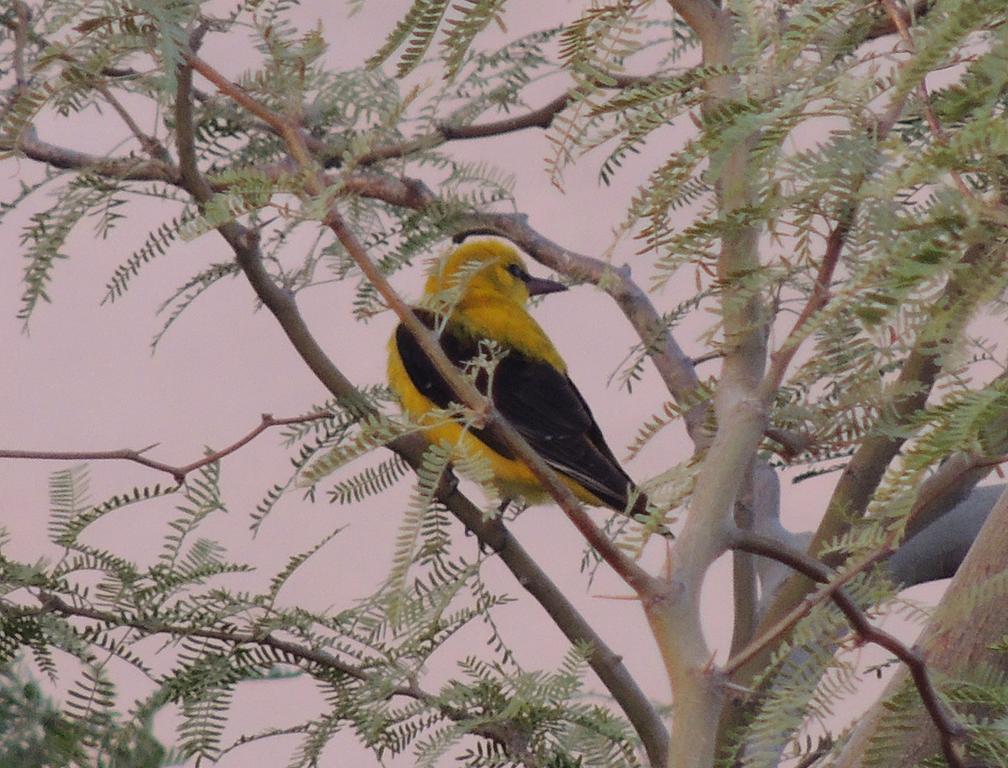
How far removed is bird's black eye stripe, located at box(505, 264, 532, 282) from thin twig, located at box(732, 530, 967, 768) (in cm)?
161

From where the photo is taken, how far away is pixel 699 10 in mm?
1402

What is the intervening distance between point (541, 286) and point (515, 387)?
30 centimetres

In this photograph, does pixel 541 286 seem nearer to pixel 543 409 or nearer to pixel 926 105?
pixel 543 409

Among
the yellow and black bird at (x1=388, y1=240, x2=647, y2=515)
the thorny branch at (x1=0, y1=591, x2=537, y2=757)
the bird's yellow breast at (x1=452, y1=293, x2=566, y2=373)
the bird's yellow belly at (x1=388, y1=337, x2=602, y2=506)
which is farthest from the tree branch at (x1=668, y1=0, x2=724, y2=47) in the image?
the bird's yellow breast at (x1=452, y1=293, x2=566, y2=373)

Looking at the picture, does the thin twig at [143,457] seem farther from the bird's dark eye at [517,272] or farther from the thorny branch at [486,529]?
the bird's dark eye at [517,272]

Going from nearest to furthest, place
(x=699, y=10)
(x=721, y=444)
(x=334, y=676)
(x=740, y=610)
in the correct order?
(x=721, y=444)
(x=699, y=10)
(x=334, y=676)
(x=740, y=610)

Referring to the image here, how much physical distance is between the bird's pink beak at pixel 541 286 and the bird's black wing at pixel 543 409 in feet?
0.40

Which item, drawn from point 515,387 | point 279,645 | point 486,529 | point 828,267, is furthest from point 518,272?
point 828,267

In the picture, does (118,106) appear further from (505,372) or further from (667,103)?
(505,372)

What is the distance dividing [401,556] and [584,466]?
1099 mm

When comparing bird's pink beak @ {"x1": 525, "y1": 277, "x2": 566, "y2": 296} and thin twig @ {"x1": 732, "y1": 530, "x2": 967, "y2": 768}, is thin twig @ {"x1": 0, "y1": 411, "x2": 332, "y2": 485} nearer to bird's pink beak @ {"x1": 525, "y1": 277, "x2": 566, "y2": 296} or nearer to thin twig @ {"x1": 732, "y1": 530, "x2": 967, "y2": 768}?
thin twig @ {"x1": 732, "y1": 530, "x2": 967, "y2": 768}

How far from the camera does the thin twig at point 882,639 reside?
3.66ft

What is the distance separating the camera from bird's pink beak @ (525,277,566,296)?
254 centimetres

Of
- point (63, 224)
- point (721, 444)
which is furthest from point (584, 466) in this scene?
point (63, 224)
